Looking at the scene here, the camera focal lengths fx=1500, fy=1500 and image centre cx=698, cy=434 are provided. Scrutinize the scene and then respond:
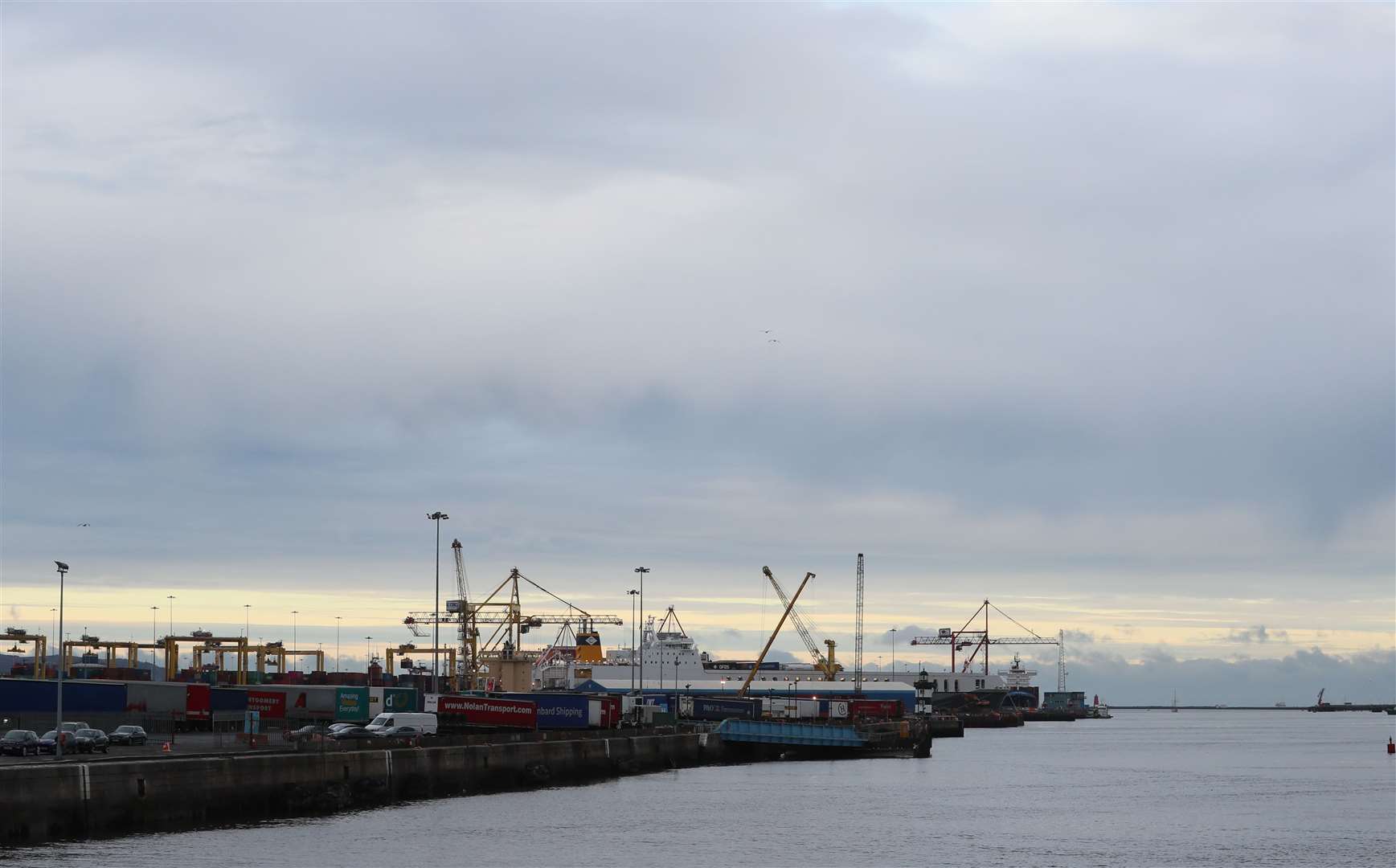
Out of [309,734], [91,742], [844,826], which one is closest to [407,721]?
[309,734]

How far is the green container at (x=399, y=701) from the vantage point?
103250 millimetres

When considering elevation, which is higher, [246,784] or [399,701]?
[246,784]

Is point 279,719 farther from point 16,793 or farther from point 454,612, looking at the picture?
point 454,612

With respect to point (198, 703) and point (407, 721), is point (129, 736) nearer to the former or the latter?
point (198, 703)

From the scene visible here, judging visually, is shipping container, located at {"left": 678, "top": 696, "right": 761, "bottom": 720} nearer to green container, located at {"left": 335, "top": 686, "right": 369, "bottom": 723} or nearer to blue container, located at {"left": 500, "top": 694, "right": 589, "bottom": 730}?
blue container, located at {"left": 500, "top": 694, "right": 589, "bottom": 730}

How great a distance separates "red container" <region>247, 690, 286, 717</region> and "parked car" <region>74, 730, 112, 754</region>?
105 feet

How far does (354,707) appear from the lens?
325ft

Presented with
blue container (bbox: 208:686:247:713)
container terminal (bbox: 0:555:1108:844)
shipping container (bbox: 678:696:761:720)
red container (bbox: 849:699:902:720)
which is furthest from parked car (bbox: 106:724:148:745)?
red container (bbox: 849:699:902:720)

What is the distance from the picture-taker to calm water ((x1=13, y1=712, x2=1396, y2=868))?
54500mm

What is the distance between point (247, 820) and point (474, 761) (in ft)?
66.9

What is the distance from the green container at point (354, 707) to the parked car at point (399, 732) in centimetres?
1358

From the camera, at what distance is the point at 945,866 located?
55.5m

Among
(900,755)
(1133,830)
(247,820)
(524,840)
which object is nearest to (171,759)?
(247,820)

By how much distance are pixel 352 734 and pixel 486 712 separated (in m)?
16.5
